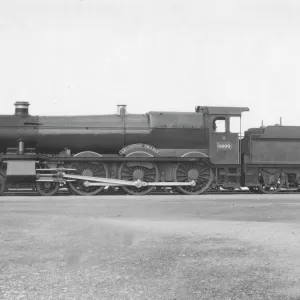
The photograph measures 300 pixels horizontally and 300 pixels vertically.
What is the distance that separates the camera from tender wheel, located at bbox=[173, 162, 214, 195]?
20.0m

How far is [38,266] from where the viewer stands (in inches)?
263

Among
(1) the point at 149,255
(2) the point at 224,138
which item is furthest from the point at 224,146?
(1) the point at 149,255

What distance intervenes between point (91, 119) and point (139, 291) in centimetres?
1503

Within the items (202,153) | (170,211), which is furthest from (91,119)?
(170,211)

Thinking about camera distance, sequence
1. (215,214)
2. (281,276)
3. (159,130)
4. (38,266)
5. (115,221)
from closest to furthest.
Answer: (281,276)
(38,266)
(115,221)
(215,214)
(159,130)

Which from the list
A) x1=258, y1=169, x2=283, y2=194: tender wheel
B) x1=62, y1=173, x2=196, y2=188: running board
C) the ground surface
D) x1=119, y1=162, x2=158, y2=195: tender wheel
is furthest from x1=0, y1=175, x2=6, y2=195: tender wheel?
x1=258, y1=169, x2=283, y2=194: tender wheel

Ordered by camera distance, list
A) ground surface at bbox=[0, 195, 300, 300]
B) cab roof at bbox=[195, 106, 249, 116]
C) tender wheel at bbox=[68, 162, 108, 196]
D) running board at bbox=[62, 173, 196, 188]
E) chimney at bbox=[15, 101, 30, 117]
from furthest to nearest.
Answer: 1. cab roof at bbox=[195, 106, 249, 116]
2. chimney at bbox=[15, 101, 30, 117]
3. tender wheel at bbox=[68, 162, 108, 196]
4. running board at bbox=[62, 173, 196, 188]
5. ground surface at bbox=[0, 195, 300, 300]

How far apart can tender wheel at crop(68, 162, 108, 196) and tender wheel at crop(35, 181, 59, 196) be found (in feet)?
1.86

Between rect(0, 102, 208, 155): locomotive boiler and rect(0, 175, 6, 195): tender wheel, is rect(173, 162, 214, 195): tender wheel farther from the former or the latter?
rect(0, 175, 6, 195): tender wheel

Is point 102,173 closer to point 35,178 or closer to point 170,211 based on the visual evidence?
point 35,178

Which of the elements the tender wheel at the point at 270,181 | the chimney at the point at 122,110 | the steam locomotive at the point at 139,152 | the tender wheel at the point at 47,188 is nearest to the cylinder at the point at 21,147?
the steam locomotive at the point at 139,152

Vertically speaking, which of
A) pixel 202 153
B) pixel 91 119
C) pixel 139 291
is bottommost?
pixel 139 291

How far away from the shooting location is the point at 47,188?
19.4 m

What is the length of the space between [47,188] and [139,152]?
12.5 feet
